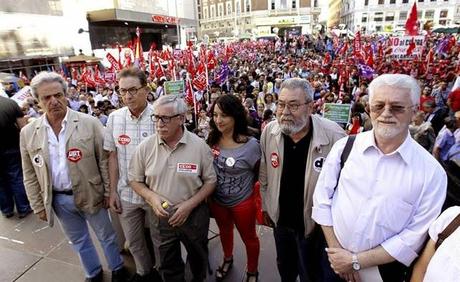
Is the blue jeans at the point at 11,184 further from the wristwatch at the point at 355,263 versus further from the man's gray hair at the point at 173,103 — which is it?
the wristwatch at the point at 355,263

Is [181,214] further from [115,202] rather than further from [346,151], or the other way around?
[346,151]

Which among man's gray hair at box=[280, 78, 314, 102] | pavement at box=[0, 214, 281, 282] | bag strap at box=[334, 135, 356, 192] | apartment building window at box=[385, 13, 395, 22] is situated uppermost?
apartment building window at box=[385, 13, 395, 22]

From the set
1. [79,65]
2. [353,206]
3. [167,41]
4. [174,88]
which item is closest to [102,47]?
[79,65]

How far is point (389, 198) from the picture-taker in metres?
1.57

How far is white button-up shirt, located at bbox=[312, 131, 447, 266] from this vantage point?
153cm

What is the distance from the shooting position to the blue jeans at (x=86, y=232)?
2598mm

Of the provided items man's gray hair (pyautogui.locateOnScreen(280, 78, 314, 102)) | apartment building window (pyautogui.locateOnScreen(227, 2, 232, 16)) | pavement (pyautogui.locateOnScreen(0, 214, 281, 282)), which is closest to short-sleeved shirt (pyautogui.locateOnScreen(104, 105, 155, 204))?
pavement (pyautogui.locateOnScreen(0, 214, 281, 282))

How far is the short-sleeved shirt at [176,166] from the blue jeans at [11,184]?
8.56 feet

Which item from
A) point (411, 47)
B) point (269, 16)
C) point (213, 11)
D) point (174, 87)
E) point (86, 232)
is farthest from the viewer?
point (213, 11)

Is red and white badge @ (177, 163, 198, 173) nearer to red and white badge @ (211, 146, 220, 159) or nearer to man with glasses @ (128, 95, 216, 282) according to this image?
man with glasses @ (128, 95, 216, 282)

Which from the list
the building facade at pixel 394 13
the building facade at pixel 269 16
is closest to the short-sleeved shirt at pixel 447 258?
the building facade at pixel 394 13

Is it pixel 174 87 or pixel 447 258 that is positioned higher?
pixel 174 87

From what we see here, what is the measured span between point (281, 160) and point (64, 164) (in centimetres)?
177

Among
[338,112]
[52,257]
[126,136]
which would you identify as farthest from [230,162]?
[338,112]
